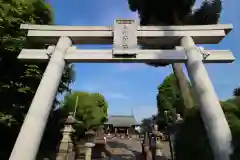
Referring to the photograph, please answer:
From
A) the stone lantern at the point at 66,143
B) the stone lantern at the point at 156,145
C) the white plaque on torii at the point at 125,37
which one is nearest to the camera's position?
the white plaque on torii at the point at 125,37

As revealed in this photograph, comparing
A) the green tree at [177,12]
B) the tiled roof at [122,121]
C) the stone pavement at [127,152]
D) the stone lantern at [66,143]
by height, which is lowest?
the stone lantern at [66,143]

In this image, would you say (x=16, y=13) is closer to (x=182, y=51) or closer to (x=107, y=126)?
(x=182, y=51)

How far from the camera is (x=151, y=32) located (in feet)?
25.6

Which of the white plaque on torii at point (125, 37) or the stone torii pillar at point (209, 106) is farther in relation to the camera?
the white plaque on torii at point (125, 37)

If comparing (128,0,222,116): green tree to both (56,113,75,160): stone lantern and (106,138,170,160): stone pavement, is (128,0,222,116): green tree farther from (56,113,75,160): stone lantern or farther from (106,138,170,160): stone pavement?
(106,138,170,160): stone pavement

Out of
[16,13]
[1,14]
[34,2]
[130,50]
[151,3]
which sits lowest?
[130,50]

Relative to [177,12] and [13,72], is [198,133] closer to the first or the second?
[13,72]

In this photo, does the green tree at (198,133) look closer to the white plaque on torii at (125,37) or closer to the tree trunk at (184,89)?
the white plaque on torii at (125,37)

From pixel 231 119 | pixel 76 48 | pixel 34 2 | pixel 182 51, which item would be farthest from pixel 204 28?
pixel 34 2

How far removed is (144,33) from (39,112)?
3.90 m

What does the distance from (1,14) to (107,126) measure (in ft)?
135

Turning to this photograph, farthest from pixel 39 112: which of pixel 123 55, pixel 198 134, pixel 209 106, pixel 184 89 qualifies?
pixel 184 89

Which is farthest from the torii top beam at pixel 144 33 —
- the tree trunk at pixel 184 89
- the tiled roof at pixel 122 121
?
the tiled roof at pixel 122 121

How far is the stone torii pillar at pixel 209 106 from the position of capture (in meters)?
5.57
